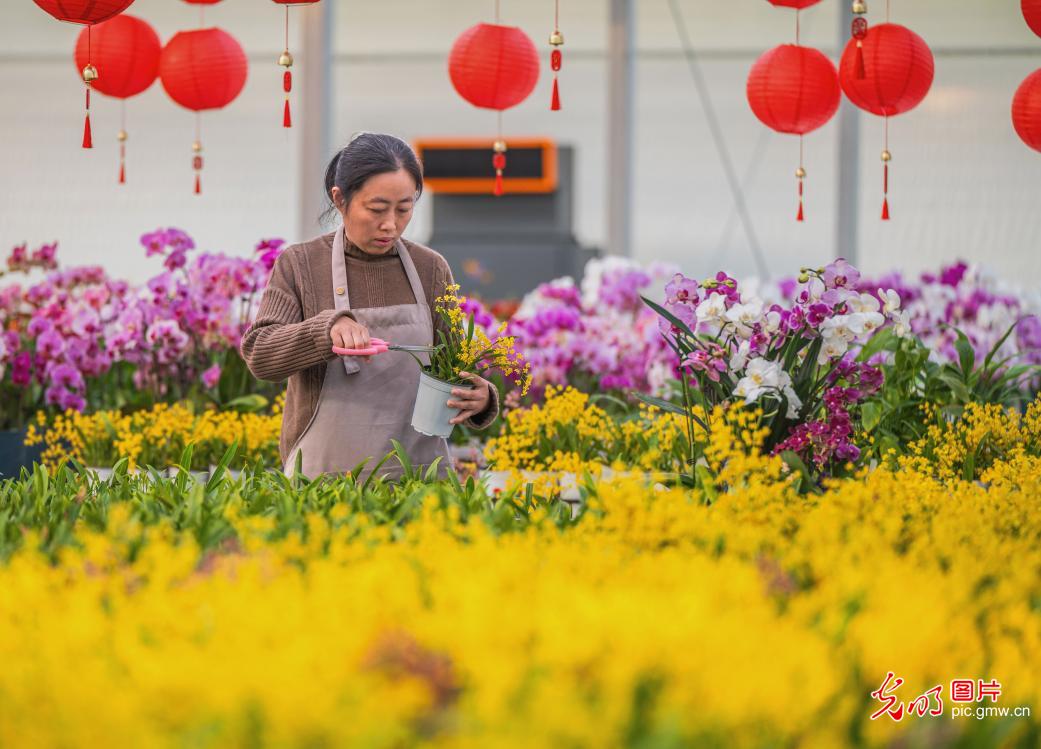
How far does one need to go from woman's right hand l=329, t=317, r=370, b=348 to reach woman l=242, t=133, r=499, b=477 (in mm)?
75

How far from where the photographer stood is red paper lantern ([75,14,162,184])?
4.11 meters

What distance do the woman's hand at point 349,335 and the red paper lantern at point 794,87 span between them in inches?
80.3

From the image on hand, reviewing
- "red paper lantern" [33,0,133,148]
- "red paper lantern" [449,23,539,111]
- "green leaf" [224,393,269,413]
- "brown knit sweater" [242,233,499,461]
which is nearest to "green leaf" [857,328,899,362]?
"brown knit sweater" [242,233,499,461]

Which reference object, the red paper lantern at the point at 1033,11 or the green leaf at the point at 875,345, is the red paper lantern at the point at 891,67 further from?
the green leaf at the point at 875,345

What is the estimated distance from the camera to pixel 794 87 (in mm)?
3812

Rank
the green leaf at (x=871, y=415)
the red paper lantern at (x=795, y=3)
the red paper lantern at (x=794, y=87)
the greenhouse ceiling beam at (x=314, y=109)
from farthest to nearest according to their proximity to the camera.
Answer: the greenhouse ceiling beam at (x=314, y=109) < the red paper lantern at (x=794, y=87) < the red paper lantern at (x=795, y=3) < the green leaf at (x=871, y=415)

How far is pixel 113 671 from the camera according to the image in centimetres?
98

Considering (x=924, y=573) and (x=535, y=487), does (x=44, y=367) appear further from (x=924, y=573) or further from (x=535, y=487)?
(x=924, y=573)

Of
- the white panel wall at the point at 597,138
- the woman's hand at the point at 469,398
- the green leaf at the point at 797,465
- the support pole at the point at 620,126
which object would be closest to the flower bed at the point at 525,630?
the green leaf at the point at 797,465

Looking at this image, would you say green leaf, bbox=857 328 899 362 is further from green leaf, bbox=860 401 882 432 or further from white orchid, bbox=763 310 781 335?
white orchid, bbox=763 310 781 335

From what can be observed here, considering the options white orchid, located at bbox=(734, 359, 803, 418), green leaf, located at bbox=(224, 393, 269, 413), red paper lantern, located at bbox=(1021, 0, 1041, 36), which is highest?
red paper lantern, located at bbox=(1021, 0, 1041, 36)

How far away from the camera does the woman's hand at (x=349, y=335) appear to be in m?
2.18

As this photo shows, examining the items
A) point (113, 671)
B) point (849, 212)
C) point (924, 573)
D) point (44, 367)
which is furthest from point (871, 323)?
point (849, 212)

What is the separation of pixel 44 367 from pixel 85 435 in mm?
457
